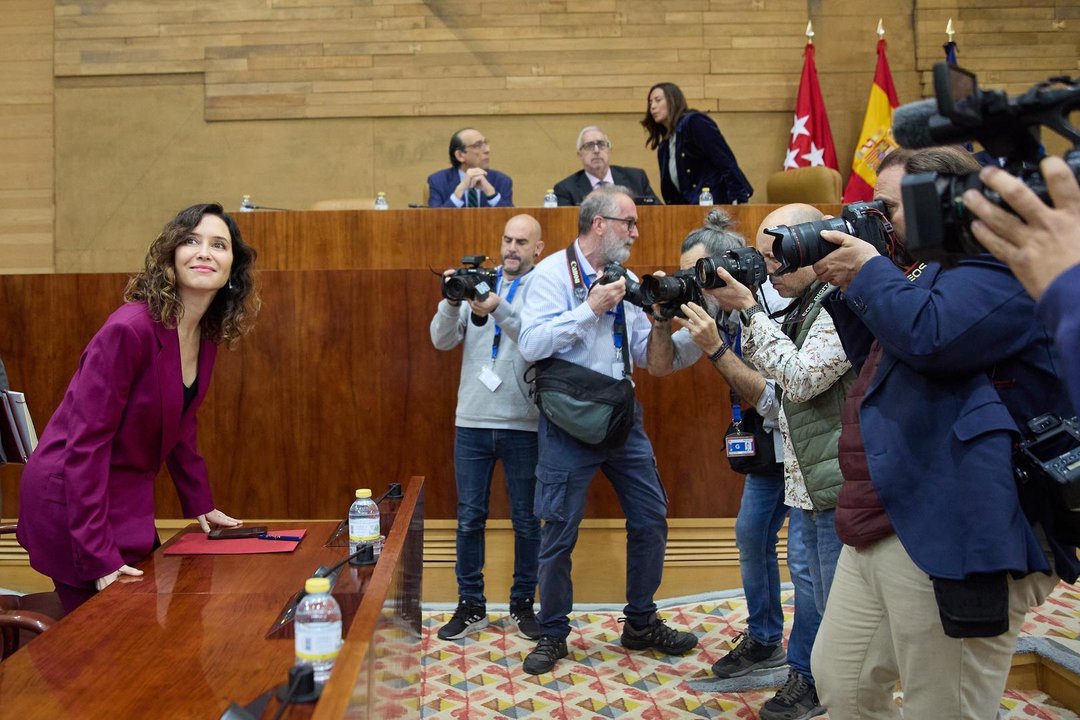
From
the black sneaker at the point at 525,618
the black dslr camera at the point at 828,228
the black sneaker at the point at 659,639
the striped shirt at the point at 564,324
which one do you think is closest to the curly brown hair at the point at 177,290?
the striped shirt at the point at 564,324

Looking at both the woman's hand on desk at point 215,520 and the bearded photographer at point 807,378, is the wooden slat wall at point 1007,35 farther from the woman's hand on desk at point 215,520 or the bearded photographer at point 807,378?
the woman's hand on desk at point 215,520

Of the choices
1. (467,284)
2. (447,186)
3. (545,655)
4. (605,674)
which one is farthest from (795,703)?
(447,186)

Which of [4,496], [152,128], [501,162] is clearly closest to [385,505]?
[4,496]

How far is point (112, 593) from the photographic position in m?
1.89

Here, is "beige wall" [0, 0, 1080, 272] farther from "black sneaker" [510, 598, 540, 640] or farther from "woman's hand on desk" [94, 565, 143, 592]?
"woman's hand on desk" [94, 565, 143, 592]

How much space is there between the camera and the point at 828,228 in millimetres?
1689

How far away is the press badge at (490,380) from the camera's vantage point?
3365 millimetres

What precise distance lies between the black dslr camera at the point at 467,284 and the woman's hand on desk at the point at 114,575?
147cm

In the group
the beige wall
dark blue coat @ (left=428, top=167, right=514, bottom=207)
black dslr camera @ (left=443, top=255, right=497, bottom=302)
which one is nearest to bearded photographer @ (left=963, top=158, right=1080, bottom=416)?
black dslr camera @ (left=443, top=255, right=497, bottom=302)

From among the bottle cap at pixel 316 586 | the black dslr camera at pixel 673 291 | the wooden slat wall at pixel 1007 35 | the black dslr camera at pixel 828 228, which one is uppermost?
the wooden slat wall at pixel 1007 35

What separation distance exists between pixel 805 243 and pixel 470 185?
313 cm

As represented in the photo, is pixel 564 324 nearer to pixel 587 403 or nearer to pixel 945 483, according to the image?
pixel 587 403

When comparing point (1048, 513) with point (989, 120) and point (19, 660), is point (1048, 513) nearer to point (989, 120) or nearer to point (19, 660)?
point (989, 120)

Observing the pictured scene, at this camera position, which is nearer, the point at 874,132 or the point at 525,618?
the point at 525,618
